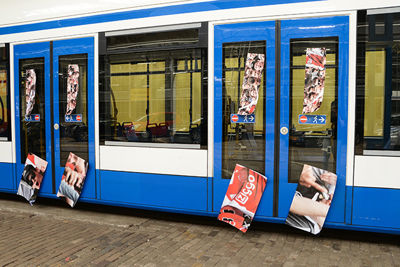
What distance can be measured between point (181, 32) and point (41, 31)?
7.25 ft

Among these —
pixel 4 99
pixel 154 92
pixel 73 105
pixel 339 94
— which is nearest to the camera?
pixel 339 94

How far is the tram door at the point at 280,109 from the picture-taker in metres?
3.79

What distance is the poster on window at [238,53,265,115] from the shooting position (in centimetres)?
404

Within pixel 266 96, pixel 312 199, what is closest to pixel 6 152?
pixel 266 96

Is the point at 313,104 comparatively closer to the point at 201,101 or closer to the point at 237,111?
the point at 237,111

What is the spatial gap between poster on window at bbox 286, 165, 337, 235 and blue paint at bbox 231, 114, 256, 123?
796 millimetres

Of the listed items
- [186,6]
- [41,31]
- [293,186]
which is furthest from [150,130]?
[41,31]

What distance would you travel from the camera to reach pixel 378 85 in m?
3.65

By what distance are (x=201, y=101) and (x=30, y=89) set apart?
276cm

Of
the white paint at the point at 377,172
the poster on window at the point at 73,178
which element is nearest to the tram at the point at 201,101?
the white paint at the point at 377,172

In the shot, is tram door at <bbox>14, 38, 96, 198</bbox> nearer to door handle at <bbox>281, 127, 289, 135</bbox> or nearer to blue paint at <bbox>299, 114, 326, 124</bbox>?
door handle at <bbox>281, 127, 289, 135</bbox>

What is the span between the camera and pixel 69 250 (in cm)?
377

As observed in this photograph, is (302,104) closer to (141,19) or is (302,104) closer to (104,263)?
(141,19)

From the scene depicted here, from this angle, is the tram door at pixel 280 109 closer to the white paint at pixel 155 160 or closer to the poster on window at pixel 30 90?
the white paint at pixel 155 160
